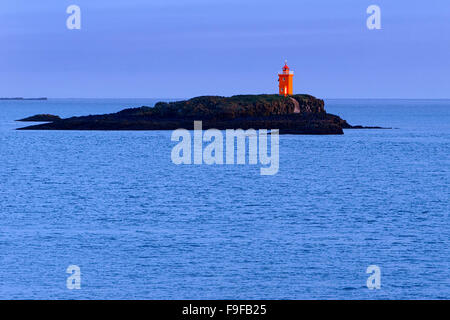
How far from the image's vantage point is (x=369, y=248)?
2791 centimetres

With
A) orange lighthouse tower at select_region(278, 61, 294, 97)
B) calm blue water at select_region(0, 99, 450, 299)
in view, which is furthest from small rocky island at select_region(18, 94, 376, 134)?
calm blue water at select_region(0, 99, 450, 299)

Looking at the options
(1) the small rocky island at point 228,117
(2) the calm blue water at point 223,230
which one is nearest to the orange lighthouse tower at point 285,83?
(1) the small rocky island at point 228,117

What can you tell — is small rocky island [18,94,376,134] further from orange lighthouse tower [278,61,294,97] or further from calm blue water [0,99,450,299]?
calm blue water [0,99,450,299]

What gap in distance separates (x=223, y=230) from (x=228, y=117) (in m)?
73.0

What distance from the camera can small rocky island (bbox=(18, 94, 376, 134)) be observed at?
325ft

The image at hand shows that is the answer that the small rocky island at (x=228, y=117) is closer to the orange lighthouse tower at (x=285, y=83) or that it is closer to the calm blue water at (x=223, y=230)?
the orange lighthouse tower at (x=285, y=83)

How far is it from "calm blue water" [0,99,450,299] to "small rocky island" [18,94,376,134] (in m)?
36.1

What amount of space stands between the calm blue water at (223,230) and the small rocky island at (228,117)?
3613cm

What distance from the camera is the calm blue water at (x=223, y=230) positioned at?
2292 centimetres

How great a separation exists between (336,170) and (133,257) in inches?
1335

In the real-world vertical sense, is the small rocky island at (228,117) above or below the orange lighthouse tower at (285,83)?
below

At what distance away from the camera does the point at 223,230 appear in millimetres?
30891
